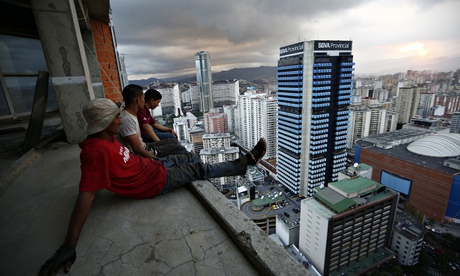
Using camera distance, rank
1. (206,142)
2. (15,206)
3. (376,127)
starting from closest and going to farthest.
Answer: (15,206), (206,142), (376,127)

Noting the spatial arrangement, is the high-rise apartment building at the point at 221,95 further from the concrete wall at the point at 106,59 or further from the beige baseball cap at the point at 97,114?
the beige baseball cap at the point at 97,114

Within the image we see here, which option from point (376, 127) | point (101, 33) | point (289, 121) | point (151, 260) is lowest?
point (376, 127)

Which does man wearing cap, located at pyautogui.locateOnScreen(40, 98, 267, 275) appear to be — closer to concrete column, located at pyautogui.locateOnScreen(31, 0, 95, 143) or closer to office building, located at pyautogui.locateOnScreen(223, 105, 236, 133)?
concrete column, located at pyautogui.locateOnScreen(31, 0, 95, 143)

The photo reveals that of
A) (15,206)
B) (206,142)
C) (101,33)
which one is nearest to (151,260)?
(15,206)

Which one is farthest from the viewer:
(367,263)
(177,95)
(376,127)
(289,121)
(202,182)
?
(177,95)

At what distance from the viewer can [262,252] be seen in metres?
1.22

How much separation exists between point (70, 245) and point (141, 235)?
40cm

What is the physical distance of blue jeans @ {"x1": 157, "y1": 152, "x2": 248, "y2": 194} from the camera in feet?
6.59

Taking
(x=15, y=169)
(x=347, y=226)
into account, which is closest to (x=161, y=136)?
(x=15, y=169)

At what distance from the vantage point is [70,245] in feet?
4.17

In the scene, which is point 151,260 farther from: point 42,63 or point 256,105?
point 256,105

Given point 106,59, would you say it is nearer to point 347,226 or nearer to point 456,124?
point 347,226

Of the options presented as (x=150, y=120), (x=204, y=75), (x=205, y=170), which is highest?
(x=204, y=75)

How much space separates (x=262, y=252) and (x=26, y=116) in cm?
627
